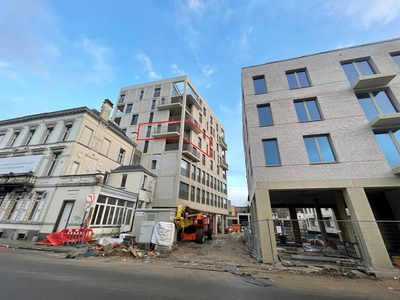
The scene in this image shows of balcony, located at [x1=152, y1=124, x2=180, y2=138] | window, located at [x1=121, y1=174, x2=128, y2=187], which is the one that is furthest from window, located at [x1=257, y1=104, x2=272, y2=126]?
window, located at [x1=121, y1=174, x2=128, y2=187]

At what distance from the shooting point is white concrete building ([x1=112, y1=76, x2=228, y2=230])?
23.1m

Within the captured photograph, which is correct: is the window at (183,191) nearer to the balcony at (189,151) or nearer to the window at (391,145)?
the balcony at (189,151)

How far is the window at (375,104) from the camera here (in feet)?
32.9

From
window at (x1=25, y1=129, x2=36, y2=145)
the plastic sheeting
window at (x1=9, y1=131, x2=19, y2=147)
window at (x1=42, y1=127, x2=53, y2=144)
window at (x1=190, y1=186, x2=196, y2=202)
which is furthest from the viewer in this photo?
window at (x1=190, y1=186, x2=196, y2=202)

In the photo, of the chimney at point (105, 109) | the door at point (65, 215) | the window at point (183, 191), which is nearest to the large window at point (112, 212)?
the door at point (65, 215)

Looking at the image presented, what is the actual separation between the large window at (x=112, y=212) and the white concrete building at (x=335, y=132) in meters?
12.0

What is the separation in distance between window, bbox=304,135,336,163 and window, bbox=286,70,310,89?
4069mm

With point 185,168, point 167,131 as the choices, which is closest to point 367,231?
point 185,168

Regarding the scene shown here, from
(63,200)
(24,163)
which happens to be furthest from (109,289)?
(24,163)

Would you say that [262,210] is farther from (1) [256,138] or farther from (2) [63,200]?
(2) [63,200]

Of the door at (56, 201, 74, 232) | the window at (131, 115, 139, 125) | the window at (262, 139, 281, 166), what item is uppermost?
the window at (131, 115, 139, 125)

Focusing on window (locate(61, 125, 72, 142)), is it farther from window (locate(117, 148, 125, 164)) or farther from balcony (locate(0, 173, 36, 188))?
window (locate(117, 148, 125, 164))

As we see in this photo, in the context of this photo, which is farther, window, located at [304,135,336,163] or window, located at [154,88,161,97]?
window, located at [154,88,161,97]

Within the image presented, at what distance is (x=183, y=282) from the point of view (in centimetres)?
531
